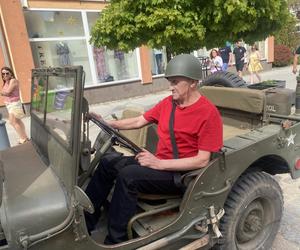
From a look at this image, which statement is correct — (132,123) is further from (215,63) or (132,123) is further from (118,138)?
(215,63)

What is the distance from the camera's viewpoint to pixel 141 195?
240cm

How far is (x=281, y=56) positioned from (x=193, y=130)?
18.7 metres

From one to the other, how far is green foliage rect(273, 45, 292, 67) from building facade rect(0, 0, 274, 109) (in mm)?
9013

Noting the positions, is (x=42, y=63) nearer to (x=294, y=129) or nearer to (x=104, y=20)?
(x=104, y=20)

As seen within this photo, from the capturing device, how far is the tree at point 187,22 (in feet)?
17.2

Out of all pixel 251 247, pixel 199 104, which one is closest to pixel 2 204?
pixel 199 104

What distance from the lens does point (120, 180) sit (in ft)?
7.41

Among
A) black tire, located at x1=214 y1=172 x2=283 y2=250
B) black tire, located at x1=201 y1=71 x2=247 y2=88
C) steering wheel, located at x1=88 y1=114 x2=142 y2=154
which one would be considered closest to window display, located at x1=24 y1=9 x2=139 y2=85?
black tire, located at x1=201 y1=71 x2=247 y2=88

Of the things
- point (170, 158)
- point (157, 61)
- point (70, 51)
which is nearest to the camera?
point (170, 158)

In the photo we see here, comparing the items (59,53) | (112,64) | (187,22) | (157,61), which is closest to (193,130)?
(187,22)

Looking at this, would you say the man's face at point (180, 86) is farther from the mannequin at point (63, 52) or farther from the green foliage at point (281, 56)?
the green foliage at point (281, 56)

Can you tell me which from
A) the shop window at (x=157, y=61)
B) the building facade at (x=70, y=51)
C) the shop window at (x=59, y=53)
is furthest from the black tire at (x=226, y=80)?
the shop window at (x=157, y=61)

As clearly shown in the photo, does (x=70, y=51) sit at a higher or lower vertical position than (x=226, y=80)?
higher

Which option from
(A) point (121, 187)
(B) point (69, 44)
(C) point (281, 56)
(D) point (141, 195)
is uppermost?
(B) point (69, 44)
